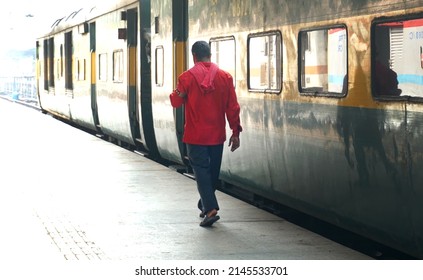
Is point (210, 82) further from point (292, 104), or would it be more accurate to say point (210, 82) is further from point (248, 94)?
point (248, 94)

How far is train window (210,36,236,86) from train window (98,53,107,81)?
9.59m

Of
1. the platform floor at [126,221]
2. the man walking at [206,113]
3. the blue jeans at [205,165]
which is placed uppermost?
the man walking at [206,113]

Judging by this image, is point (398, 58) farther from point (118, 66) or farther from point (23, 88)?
point (23, 88)

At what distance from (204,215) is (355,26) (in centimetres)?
266

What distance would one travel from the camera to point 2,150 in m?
18.8

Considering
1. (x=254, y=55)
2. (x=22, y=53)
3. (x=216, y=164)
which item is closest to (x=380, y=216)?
(x=216, y=164)

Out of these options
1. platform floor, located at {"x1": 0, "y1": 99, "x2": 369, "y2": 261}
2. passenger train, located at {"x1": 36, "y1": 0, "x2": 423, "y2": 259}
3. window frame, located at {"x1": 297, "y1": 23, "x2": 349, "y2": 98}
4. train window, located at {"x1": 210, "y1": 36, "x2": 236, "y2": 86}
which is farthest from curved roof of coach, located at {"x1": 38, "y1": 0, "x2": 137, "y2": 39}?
window frame, located at {"x1": 297, "y1": 23, "x2": 349, "y2": 98}

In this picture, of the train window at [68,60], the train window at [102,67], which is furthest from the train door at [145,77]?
the train window at [68,60]

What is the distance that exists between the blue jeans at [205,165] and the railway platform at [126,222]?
249 mm

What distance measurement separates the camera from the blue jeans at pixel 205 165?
30.2 ft

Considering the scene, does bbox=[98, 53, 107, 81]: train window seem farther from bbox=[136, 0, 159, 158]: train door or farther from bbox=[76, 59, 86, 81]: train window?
bbox=[136, 0, 159, 158]: train door

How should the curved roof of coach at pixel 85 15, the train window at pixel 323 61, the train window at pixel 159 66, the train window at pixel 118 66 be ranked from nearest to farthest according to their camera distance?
the train window at pixel 323 61 → the train window at pixel 159 66 → the train window at pixel 118 66 → the curved roof of coach at pixel 85 15

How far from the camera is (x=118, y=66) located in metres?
19.7

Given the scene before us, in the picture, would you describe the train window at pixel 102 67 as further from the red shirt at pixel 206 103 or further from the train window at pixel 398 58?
the train window at pixel 398 58
